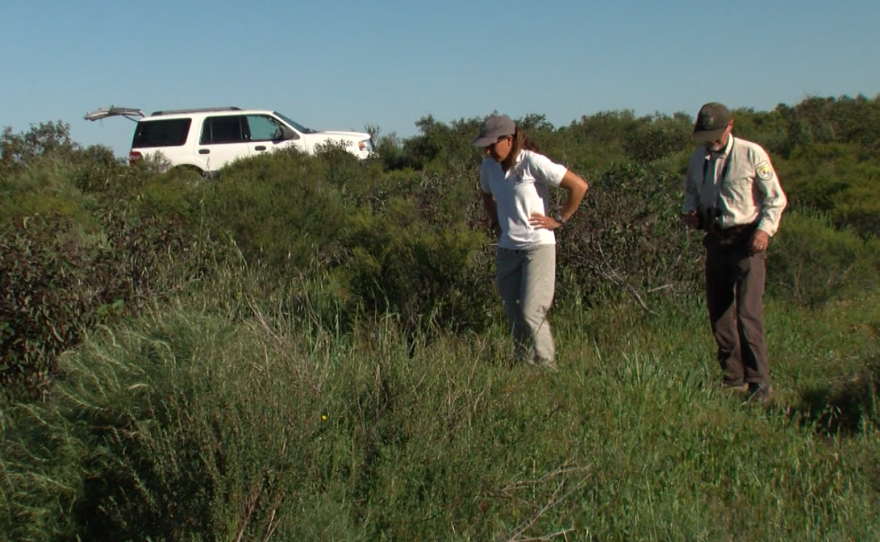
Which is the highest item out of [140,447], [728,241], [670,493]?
[728,241]

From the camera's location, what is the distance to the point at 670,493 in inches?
155

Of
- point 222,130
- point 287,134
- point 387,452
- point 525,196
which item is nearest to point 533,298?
point 525,196

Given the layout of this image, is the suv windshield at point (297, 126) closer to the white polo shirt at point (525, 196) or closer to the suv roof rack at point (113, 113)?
the suv roof rack at point (113, 113)

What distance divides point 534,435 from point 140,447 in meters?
1.68

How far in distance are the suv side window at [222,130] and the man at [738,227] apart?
48.5 ft

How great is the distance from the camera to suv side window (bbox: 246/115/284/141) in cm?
1919

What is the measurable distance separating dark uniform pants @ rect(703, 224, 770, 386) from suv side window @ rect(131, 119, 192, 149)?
15.3 meters

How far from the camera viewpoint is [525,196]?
17.9ft

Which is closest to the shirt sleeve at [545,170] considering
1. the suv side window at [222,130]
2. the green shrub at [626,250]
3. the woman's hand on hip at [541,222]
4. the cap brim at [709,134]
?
the woman's hand on hip at [541,222]

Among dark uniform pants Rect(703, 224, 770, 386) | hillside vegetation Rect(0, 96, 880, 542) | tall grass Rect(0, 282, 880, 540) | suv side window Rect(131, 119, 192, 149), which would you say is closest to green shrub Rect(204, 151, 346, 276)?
hillside vegetation Rect(0, 96, 880, 542)

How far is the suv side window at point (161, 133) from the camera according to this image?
62.7ft

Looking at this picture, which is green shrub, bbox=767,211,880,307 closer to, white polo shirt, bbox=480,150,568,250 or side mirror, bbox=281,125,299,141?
white polo shirt, bbox=480,150,568,250

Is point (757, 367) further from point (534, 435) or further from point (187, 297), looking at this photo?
point (187, 297)

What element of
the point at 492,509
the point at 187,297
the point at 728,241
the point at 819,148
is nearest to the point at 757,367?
the point at 728,241
